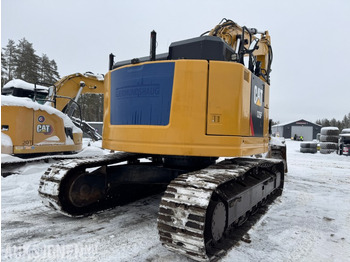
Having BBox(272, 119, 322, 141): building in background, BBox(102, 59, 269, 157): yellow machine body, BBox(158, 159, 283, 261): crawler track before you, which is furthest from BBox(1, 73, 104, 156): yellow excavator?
BBox(272, 119, 322, 141): building in background

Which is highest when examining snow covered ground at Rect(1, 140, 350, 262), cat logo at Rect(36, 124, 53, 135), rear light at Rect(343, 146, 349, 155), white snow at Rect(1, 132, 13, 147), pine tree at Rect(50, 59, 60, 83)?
pine tree at Rect(50, 59, 60, 83)

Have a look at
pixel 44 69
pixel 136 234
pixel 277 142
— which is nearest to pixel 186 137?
pixel 136 234

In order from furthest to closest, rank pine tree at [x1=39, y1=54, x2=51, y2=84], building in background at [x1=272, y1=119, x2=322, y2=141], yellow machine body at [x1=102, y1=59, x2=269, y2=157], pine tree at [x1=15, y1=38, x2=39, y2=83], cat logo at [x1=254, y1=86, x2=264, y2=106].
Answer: building in background at [x1=272, y1=119, x2=322, y2=141] < pine tree at [x1=39, y1=54, x2=51, y2=84] < pine tree at [x1=15, y1=38, x2=39, y2=83] < cat logo at [x1=254, y1=86, x2=264, y2=106] < yellow machine body at [x1=102, y1=59, x2=269, y2=157]

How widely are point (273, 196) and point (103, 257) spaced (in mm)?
4056

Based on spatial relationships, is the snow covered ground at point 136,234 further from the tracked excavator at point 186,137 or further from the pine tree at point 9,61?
the pine tree at point 9,61

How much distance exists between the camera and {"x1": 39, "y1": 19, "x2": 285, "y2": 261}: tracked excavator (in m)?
2.73

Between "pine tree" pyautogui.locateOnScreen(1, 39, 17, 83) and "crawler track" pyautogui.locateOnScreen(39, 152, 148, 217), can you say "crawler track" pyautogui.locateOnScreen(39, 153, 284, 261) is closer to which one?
"crawler track" pyautogui.locateOnScreen(39, 152, 148, 217)

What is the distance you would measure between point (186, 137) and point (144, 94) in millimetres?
844

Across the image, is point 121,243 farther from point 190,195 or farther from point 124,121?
point 124,121

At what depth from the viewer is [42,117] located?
23.0 feet

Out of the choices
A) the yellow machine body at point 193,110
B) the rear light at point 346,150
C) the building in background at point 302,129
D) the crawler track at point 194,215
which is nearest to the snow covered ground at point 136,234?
the crawler track at point 194,215

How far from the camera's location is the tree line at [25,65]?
118 ft

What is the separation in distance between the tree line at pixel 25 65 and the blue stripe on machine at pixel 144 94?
36.2 meters

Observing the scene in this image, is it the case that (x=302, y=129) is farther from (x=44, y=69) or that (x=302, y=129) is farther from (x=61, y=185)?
(x=61, y=185)
